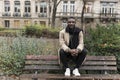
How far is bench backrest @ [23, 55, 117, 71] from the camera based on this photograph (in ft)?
28.6

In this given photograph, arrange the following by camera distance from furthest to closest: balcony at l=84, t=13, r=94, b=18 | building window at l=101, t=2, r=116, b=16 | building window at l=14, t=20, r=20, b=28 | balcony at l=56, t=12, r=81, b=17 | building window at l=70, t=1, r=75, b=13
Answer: building window at l=70, t=1, r=75, b=13 < building window at l=101, t=2, r=116, b=16 < building window at l=14, t=20, r=20, b=28 < balcony at l=56, t=12, r=81, b=17 < balcony at l=84, t=13, r=94, b=18

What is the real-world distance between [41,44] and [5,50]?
1536 millimetres

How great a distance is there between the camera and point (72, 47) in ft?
27.8

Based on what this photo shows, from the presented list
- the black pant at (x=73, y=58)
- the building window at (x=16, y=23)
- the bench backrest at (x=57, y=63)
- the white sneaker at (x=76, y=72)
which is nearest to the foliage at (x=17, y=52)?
the bench backrest at (x=57, y=63)

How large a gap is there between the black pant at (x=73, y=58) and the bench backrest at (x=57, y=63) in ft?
1.29

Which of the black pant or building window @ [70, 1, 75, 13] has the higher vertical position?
building window @ [70, 1, 75, 13]

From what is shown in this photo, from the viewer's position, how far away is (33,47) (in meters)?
10.9

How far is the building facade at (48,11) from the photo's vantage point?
57.7 metres

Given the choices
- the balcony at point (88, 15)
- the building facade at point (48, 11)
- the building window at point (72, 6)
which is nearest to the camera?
the balcony at point (88, 15)

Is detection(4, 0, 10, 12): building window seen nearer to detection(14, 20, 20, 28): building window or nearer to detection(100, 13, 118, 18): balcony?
detection(14, 20, 20, 28): building window

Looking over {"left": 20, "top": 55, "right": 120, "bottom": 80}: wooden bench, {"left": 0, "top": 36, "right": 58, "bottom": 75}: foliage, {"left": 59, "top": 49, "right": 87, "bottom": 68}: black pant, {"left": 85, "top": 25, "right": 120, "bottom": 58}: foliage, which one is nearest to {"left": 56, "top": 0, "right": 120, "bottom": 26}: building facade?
{"left": 85, "top": 25, "right": 120, "bottom": 58}: foliage

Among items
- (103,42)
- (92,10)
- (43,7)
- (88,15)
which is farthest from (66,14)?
(103,42)

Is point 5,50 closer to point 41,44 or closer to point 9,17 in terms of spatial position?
point 41,44

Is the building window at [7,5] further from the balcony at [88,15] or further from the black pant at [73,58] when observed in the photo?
the black pant at [73,58]
